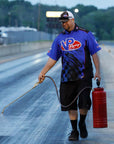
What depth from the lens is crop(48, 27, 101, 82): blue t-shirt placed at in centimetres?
704

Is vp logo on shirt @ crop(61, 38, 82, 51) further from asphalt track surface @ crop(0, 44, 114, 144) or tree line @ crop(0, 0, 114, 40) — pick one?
tree line @ crop(0, 0, 114, 40)

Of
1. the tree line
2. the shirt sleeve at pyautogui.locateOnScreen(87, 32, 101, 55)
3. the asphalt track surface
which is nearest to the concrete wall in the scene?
the asphalt track surface

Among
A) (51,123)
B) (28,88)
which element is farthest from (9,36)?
(51,123)

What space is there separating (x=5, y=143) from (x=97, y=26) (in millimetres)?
164551

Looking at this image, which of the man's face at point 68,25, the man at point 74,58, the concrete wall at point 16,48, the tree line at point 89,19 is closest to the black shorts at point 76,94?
the man at point 74,58

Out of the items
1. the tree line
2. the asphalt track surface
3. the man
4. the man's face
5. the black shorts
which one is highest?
the man's face

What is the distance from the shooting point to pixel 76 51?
7.05 meters

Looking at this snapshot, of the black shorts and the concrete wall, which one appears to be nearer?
the black shorts

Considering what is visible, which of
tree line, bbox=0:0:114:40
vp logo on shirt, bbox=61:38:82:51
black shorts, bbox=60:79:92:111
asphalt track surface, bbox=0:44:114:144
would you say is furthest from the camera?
tree line, bbox=0:0:114:40

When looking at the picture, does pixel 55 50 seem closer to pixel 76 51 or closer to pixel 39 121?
pixel 76 51

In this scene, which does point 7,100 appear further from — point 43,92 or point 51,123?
point 51,123

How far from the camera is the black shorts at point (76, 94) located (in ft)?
23.5

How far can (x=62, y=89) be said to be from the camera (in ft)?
23.9

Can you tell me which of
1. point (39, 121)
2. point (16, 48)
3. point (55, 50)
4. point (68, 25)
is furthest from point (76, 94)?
point (16, 48)
